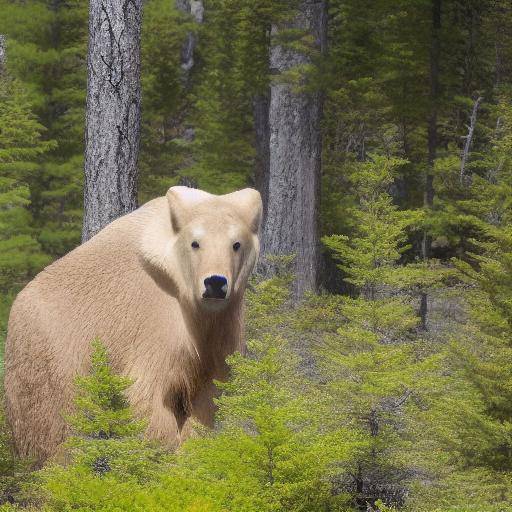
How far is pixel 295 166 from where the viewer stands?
39.8 feet

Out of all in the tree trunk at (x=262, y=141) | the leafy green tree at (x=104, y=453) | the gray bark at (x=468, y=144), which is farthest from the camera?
the tree trunk at (x=262, y=141)

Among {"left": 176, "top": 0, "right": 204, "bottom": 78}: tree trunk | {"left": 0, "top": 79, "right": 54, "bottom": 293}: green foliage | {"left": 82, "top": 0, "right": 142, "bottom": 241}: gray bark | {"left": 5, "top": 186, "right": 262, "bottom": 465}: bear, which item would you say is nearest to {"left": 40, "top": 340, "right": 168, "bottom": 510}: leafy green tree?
{"left": 5, "top": 186, "right": 262, "bottom": 465}: bear

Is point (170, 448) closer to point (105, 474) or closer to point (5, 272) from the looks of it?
point (105, 474)

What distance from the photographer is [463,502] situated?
4668mm

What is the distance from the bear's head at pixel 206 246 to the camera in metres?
4.44

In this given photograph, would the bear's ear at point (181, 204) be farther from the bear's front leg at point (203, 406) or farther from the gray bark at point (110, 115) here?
the gray bark at point (110, 115)

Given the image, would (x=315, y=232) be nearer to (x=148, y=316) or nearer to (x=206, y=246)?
(x=148, y=316)

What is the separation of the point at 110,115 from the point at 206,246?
11.1 ft

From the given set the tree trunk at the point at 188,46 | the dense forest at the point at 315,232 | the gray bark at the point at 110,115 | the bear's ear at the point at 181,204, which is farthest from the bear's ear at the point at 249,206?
the tree trunk at the point at 188,46

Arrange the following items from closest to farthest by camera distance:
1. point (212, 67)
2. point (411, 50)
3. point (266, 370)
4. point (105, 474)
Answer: point (105, 474), point (266, 370), point (411, 50), point (212, 67)

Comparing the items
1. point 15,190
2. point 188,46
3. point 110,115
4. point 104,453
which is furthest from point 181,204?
point 188,46

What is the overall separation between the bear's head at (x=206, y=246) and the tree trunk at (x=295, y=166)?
23.5 ft

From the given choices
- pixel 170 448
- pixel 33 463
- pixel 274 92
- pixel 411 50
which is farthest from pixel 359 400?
pixel 411 50

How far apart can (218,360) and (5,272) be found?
9.08 meters
